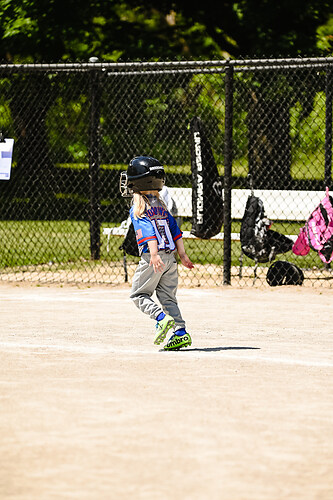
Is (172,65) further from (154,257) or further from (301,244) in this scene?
(154,257)

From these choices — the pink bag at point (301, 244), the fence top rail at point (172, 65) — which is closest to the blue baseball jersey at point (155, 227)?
the fence top rail at point (172, 65)

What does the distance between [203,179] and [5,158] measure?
239cm

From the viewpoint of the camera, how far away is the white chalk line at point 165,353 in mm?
7066

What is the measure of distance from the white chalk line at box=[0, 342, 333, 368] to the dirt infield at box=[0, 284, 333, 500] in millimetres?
14

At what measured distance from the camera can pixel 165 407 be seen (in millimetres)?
5645

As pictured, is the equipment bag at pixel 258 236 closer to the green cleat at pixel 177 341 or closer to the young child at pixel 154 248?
the young child at pixel 154 248

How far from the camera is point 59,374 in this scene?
258 inches

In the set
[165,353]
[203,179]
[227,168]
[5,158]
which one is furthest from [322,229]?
[165,353]

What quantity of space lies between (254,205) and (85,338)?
13.9 ft

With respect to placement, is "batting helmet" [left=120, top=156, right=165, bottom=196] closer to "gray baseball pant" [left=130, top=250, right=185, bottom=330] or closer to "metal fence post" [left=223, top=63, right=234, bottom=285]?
"gray baseball pant" [left=130, top=250, right=185, bottom=330]

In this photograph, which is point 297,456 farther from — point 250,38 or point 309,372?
point 250,38

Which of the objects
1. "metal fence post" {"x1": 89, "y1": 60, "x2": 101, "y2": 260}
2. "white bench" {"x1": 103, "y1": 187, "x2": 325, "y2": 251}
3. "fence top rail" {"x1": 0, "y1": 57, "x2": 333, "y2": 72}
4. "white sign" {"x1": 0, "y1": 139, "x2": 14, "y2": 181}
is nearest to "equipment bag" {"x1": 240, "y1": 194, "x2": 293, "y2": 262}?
"white bench" {"x1": 103, "y1": 187, "x2": 325, "y2": 251}

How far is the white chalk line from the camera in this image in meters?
7.07

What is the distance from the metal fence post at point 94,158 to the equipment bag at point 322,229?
2.78m
